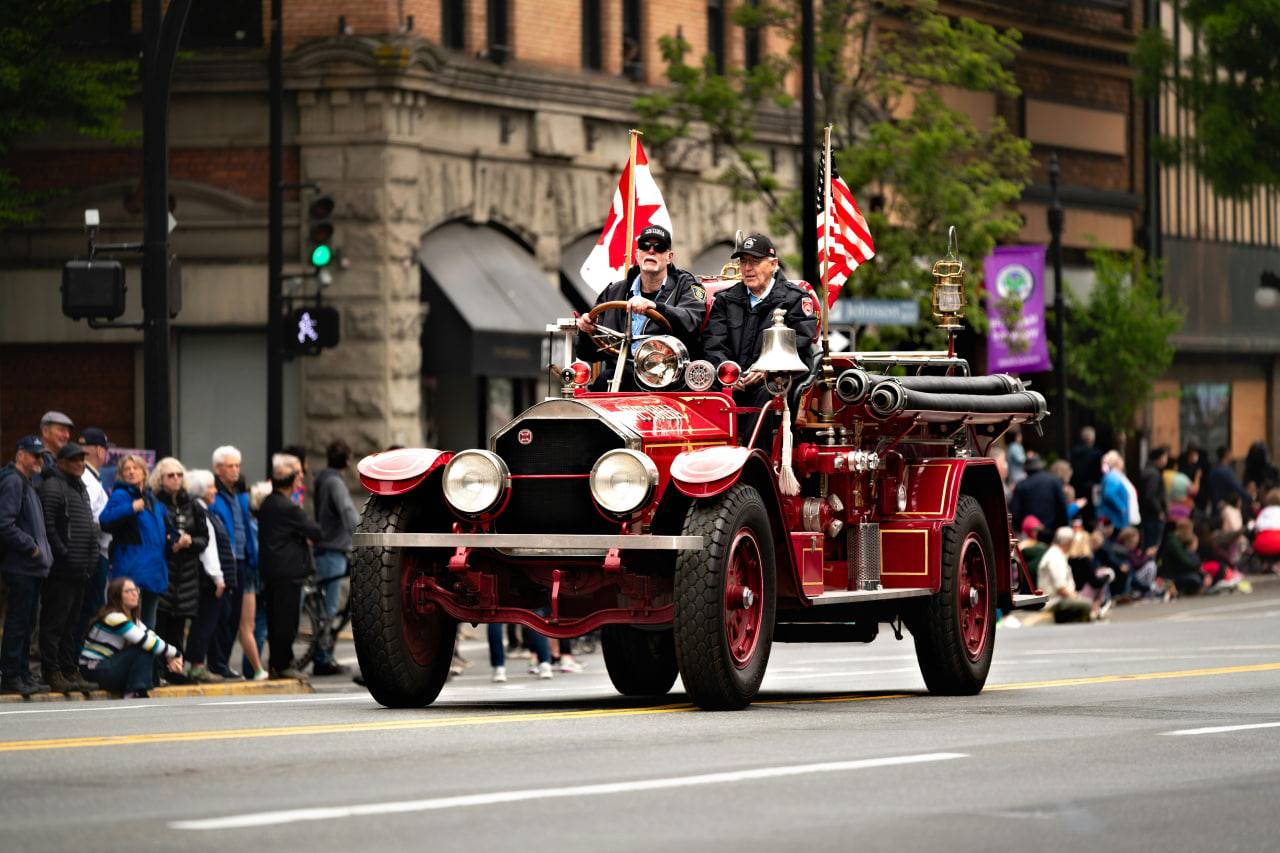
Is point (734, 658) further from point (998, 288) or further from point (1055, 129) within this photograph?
point (1055, 129)

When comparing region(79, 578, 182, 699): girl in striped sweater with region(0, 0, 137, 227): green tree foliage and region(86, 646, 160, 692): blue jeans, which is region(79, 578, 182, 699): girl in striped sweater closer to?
region(86, 646, 160, 692): blue jeans

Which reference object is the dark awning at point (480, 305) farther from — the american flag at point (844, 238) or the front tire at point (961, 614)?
the front tire at point (961, 614)

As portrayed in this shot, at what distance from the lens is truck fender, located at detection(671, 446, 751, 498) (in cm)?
1181

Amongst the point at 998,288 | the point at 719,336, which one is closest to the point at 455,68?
the point at 998,288


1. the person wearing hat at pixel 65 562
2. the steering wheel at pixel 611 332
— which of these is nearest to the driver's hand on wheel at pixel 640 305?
the steering wheel at pixel 611 332

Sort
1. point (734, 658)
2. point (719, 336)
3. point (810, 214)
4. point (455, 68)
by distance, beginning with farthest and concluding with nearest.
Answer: point (455, 68) → point (810, 214) → point (719, 336) → point (734, 658)

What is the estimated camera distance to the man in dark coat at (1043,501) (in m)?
27.0

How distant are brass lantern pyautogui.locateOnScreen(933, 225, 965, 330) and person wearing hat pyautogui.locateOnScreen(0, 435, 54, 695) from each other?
251 inches

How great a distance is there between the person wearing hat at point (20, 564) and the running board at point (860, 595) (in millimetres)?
6217

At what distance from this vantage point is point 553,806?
8320 mm

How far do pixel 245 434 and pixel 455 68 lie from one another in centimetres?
510

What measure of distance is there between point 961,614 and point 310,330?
40.7 feet

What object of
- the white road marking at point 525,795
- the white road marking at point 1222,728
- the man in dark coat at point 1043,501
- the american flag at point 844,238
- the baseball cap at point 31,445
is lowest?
the white road marking at point 1222,728

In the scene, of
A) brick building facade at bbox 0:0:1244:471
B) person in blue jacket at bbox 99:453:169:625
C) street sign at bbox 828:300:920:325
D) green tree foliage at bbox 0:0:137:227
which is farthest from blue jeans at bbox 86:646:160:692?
street sign at bbox 828:300:920:325
